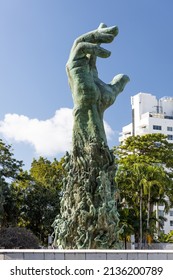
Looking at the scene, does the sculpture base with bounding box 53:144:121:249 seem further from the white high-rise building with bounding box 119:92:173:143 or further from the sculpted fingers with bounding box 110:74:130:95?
the white high-rise building with bounding box 119:92:173:143

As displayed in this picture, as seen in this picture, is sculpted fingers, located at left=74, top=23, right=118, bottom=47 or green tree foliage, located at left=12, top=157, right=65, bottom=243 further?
green tree foliage, located at left=12, top=157, right=65, bottom=243

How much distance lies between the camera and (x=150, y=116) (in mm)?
61188

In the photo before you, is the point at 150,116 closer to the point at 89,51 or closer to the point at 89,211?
the point at 89,51

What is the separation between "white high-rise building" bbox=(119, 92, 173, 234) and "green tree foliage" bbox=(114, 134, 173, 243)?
27296 mm

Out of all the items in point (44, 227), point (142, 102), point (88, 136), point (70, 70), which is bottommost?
point (44, 227)

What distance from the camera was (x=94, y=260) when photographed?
6.67 m

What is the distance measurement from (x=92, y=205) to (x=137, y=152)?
20.9m

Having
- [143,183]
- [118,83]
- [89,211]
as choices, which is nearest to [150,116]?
[143,183]

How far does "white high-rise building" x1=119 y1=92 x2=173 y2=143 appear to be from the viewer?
198 ft

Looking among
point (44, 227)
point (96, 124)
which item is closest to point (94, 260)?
point (96, 124)

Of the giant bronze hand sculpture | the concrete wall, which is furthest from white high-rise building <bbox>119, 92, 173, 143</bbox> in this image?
the concrete wall

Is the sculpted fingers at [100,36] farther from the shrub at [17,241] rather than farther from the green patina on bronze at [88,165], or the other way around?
the shrub at [17,241]

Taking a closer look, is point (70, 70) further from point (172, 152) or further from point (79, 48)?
point (172, 152)

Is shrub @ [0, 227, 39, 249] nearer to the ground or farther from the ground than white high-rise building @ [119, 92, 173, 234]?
nearer to the ground
